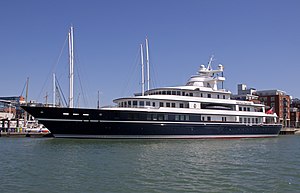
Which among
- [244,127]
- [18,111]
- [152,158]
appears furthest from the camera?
[18,111]

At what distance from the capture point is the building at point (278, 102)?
309 ft

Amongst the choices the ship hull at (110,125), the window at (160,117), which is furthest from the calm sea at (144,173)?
the window at (160,117)

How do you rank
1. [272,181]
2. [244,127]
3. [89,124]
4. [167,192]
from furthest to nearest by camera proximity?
[244,127] < [89,124] < [272,181] < [167,192]

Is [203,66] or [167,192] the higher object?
[203,66]

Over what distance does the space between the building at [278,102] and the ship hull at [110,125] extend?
203 feet

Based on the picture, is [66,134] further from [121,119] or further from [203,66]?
[203,66]

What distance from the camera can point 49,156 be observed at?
22.5 meters

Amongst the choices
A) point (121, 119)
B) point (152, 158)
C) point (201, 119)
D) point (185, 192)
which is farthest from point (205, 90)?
point (185, 192)

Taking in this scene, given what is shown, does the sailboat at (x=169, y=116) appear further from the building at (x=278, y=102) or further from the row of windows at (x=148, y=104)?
the building at (x=278, y=102)

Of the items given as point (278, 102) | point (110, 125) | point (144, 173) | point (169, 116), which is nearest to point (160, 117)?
point (169, 116)

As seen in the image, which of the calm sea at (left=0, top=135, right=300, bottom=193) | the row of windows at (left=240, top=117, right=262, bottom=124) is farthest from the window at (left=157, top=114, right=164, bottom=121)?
the calm sea at (left=0, top=135, right=300, bottom=193)

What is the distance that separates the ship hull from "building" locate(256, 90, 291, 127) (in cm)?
6183

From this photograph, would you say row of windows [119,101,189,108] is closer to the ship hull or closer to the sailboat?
the sailboat

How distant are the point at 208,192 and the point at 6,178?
9.23 m
